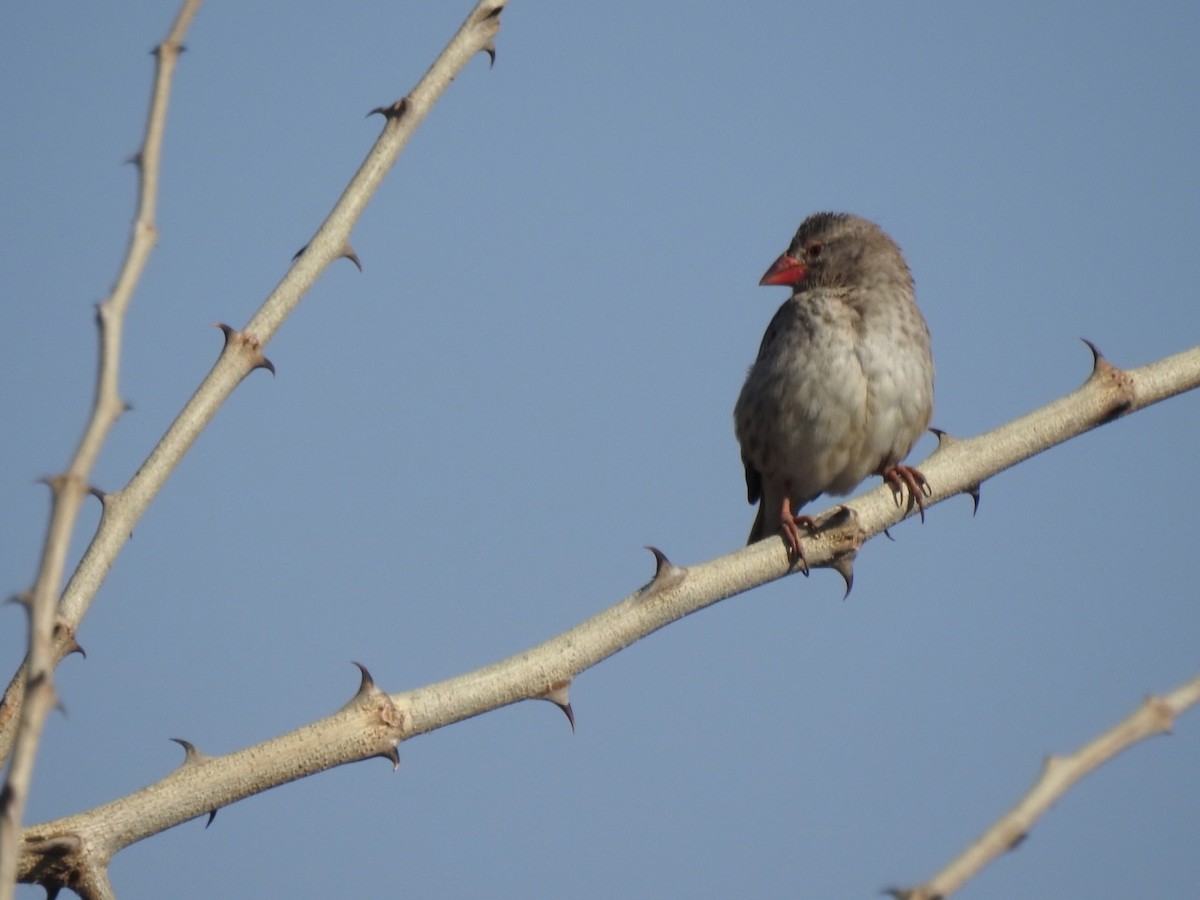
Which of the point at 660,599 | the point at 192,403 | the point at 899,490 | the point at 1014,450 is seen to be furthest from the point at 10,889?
the point at 899,490

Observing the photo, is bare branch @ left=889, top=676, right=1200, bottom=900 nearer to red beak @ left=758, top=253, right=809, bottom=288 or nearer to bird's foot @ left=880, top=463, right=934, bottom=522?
bird's foot @ left=880, top=463, right=934, bottom=522

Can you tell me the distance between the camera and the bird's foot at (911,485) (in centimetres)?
446

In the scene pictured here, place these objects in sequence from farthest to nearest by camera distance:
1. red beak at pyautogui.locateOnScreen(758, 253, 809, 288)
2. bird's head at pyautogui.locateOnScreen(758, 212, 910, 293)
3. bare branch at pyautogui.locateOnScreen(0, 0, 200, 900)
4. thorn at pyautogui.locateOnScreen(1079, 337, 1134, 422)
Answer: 1. red beak at pyautogui.locateOnScreen(758, 253, 809, 288)
2. bird's head at pyautogui.locateOnScreen(758, 212, 910, 293)
3. thorn at pyautogui.locateOnScreen(1079, 337, 1134, 422)
4. bare branch at pyautogui.locateOnScreen(0, 0, 200, 900)

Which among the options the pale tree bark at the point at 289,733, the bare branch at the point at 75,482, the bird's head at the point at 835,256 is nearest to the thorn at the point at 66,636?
the pale tree bark at the point at 289,733

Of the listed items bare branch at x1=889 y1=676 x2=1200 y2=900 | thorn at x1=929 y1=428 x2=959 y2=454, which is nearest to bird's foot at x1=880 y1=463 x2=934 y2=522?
thorn at x1=929 y1=428 x2=959 y2=454

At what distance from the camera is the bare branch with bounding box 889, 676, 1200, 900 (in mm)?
1434

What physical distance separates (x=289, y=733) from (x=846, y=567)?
84.8 inches

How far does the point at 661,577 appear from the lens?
3465 mm

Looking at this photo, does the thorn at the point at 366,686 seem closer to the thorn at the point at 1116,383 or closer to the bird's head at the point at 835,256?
the thorn at the point at 1116,383

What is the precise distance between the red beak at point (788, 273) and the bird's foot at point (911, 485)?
146cm

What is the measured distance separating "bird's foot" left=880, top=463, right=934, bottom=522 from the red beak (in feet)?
4.79

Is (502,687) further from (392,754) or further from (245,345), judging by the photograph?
(245,345)

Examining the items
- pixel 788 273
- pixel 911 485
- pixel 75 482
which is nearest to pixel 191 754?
pixel 75 482

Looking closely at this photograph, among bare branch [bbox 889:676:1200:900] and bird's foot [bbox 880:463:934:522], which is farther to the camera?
bird's foot [bbox 880:463:934:522]
